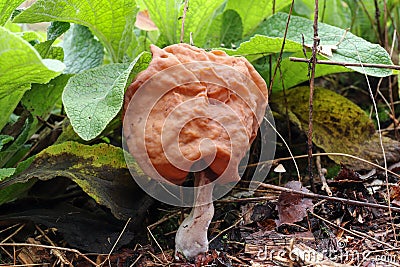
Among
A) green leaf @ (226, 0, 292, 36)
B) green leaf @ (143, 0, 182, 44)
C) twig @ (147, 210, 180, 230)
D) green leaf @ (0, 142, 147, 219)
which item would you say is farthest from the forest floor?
green leaf @ (226, 0, 292, 36)

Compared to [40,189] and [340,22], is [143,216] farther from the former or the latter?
[340,22]

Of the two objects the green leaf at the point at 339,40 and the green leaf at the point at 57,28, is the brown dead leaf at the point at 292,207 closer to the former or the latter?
the green leaf at the point at 339,40

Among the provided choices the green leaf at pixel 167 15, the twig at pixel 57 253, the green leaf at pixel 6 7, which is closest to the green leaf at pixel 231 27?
the green leaf at pixel 167 15

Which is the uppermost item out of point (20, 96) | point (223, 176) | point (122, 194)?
point (20, 96)

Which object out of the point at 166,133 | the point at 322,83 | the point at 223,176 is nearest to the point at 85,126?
the point at 166,133

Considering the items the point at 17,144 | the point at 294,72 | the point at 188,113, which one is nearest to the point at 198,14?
the point at 294,72

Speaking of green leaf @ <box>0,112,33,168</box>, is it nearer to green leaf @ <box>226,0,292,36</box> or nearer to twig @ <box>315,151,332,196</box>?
green leaf @ <box>226,0,292,36</box>
